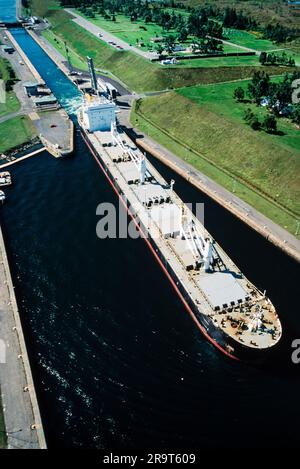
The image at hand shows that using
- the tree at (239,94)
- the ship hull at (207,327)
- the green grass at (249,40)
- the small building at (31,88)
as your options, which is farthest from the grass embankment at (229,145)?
the green grass at (249,40)

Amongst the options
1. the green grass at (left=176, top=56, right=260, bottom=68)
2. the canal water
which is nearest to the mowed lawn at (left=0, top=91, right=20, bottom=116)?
the canal water

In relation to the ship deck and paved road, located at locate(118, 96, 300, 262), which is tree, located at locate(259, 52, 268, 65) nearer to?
paved road, located at locate(118, 96, 300, 262)

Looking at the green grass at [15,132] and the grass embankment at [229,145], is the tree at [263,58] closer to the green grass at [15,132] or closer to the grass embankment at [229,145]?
the grass embankment at [229,145]

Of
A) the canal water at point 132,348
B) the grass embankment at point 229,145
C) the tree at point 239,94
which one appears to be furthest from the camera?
the tree at point 239,94

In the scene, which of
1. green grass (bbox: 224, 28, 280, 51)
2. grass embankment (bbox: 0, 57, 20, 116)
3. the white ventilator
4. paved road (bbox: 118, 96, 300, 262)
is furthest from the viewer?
green grass (bbox: 224, 28, 280, 51)

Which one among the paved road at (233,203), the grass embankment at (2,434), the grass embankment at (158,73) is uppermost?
the grass embankment at (158,73)
